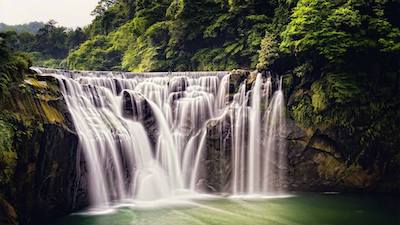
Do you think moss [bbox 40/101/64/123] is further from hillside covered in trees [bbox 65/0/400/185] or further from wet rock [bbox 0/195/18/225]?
hillside covered in trees [bbox 65/0/400/185]

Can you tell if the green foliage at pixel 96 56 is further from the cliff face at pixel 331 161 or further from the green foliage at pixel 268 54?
the cliff face at pixel 331 161

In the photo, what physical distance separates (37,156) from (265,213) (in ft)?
23.7

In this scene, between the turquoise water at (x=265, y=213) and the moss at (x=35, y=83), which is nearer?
the moss at (x=35, y=83)

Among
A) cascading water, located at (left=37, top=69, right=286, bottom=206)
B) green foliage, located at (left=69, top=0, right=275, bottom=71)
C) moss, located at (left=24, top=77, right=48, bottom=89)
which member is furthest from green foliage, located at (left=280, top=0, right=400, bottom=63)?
moss, located at (left=24, top=77, right=48, bottom=89)

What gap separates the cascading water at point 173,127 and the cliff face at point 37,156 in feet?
4.67

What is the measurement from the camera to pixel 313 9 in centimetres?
1638

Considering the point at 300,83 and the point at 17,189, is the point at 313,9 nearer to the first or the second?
the point at 300,83

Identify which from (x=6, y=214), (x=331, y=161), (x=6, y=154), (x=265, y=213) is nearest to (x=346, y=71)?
(x=331, y=161)

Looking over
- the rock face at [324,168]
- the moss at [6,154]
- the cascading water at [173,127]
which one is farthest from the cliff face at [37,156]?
the rock face at [324,168]

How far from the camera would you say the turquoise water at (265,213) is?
41.9ft

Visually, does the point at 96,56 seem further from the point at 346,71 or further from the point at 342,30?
the point at 342,30

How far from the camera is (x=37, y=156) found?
11.8 metres

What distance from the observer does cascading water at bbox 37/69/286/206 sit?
15.3 metres

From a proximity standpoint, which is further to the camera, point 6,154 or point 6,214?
point 6,154
